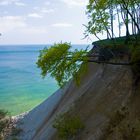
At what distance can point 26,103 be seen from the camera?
225 feet

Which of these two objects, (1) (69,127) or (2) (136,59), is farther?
(1) (69,127)

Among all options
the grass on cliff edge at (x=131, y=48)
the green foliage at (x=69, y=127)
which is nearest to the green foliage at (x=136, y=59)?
the grass on cliff edge at (x=131, y=48)

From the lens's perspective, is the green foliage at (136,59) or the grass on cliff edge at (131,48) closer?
the green foliage at (136,59)

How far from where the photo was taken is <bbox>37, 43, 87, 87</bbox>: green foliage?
83.7 feet

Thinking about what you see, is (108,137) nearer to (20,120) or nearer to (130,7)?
(130,7)

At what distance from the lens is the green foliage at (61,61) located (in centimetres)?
2552

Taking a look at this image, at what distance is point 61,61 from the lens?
2566 cm

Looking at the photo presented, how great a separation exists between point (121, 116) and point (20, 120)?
2138cm

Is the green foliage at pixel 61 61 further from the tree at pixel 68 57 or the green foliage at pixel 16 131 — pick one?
the green foliage at pixel 16 131

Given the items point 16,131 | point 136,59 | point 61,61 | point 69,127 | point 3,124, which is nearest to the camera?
point 136,59

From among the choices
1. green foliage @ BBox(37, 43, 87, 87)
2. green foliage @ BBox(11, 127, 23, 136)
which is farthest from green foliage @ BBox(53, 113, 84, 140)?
green foliage @ BBox(11, 127, 23, 136)

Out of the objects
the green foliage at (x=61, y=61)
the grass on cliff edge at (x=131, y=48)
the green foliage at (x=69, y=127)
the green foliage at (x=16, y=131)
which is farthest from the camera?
the green foliage at (x=16, y=131)

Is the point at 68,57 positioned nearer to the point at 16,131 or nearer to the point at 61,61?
the point at 61,61

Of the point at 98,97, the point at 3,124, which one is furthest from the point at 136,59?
the point at 3,124
